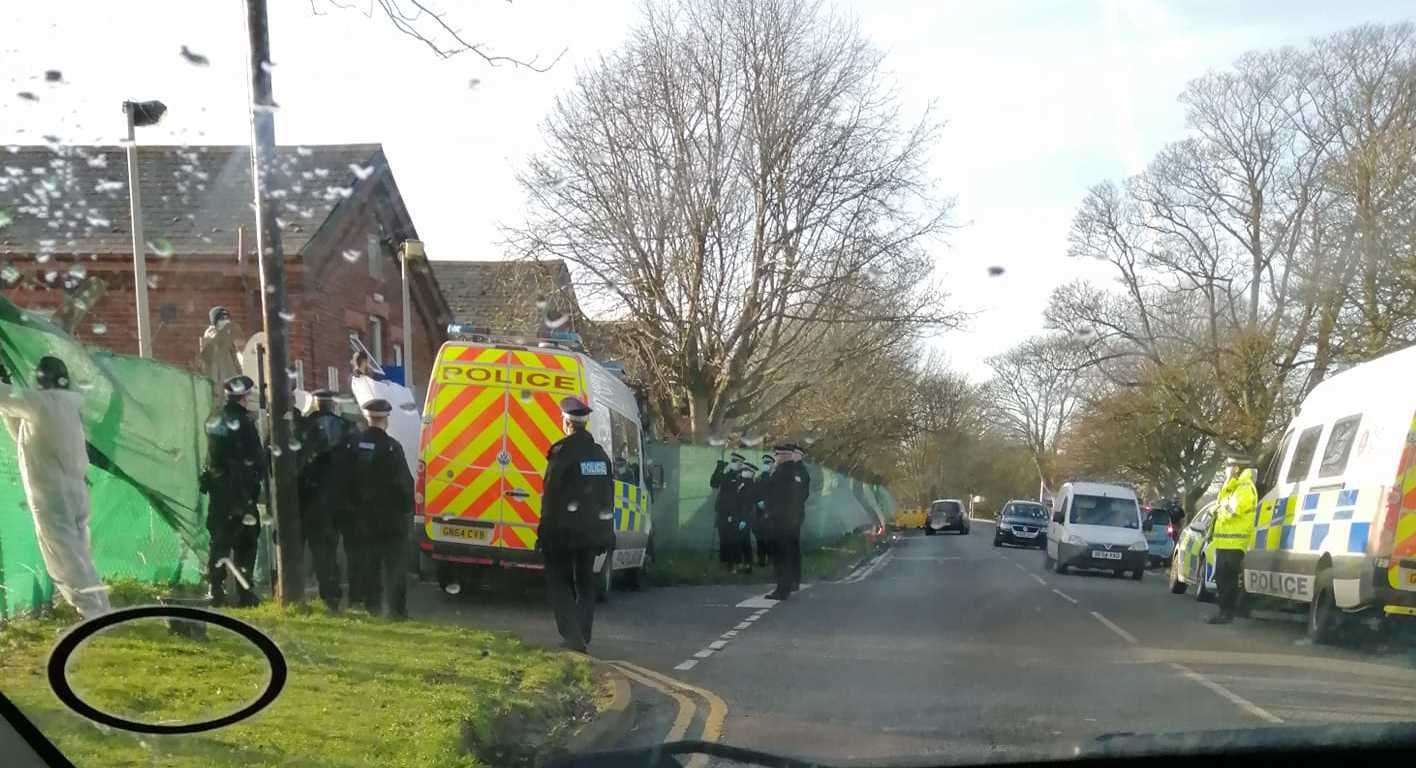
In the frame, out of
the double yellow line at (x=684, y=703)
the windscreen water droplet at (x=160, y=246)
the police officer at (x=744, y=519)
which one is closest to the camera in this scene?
the double yellow line at (x=684, y=703)

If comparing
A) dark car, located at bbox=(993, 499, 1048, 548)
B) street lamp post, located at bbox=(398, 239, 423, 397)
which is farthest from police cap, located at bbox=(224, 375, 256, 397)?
dark car, located at bbox=(993, 499, 1048, 548)

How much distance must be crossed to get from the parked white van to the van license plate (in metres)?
13.4

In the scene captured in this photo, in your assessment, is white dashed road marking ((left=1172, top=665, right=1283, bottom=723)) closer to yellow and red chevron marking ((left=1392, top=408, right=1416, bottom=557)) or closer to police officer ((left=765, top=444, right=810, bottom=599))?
yellow and red chevron marking ((left=1392, top=408, right=1416, bottom=557))

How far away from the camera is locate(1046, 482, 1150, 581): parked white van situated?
2270 cm

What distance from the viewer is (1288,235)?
994 cm

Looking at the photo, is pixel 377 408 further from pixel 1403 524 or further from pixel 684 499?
pixel 684 499

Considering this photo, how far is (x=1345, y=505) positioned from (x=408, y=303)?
1066 centimetres

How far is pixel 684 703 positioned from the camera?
7.65 meters

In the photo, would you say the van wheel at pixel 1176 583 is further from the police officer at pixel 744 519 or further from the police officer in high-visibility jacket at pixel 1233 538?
the police officer at pixel 744 519

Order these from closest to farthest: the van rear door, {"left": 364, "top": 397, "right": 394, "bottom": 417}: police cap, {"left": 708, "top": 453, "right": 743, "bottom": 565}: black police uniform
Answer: the van rear door, {"left": 364, "top": 397, "right": 394, "bottom": 417}: police cap, {"left": 708, "top": 453, "right": 743, "bottom": 565}: black police uniform

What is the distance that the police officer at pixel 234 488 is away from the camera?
777 cm

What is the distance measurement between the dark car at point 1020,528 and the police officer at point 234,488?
32.8 meters

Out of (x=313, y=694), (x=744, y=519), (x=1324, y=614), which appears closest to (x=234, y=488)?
(x=313, y=694)

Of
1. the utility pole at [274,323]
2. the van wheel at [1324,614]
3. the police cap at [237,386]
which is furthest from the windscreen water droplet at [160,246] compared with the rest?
the van wheel at [1324,614]
